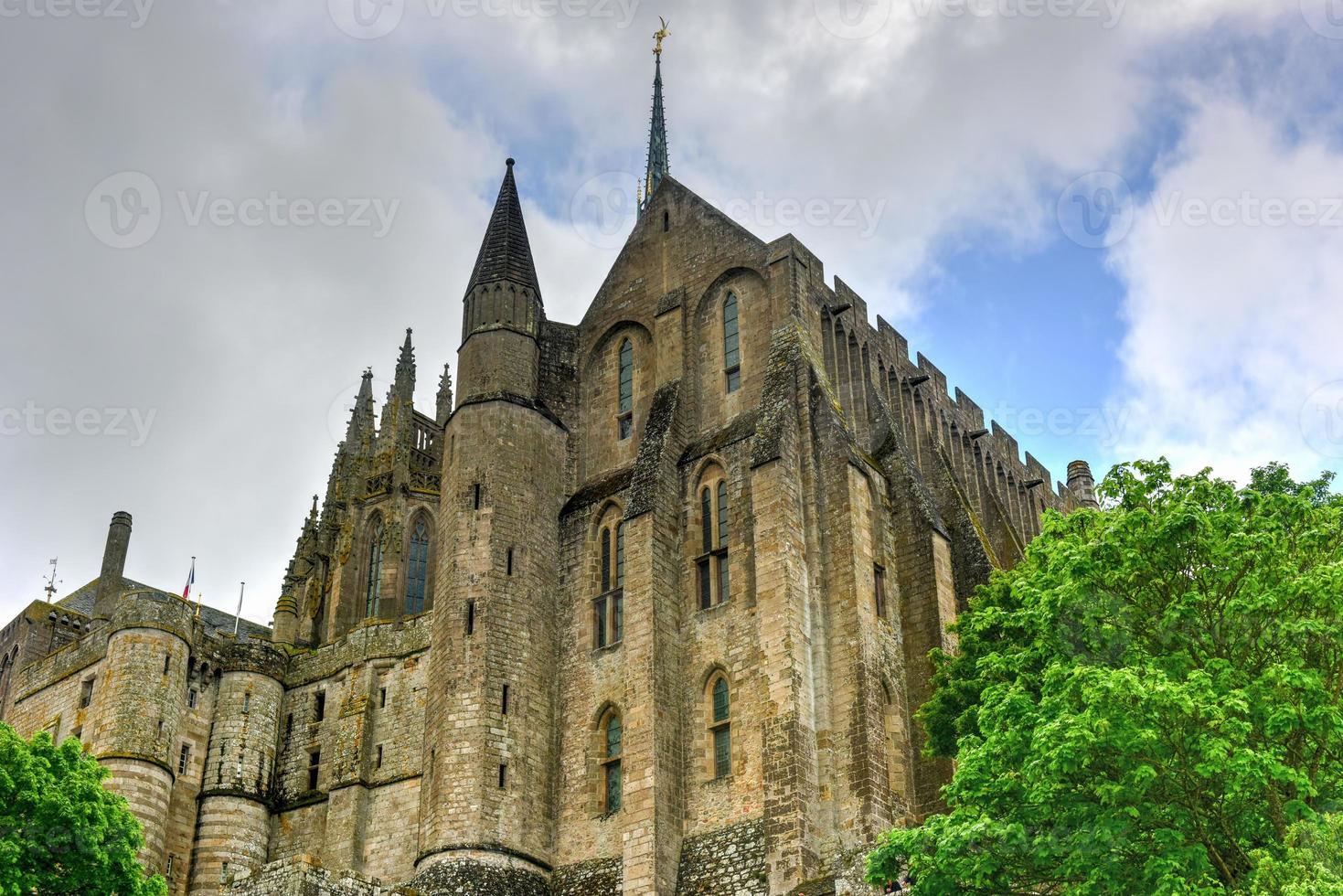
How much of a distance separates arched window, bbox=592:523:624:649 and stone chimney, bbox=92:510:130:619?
23.9 m

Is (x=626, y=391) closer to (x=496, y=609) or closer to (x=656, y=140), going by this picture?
(x=496, y=609)

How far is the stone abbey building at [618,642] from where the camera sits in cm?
3709

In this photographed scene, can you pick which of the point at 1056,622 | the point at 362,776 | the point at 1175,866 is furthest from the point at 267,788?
the point at 1175,866

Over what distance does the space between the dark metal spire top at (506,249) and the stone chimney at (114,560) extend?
20.3 metres

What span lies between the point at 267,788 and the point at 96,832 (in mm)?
14370

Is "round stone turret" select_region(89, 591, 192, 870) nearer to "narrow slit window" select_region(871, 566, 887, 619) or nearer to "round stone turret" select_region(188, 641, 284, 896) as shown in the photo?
"round stone turret" select_region(188, 641, 284, 896)

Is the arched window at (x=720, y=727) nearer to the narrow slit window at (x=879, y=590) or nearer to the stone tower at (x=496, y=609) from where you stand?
the narrow slit window at (x=879, y=590)

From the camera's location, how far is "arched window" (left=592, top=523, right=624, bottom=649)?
42062 millimetres

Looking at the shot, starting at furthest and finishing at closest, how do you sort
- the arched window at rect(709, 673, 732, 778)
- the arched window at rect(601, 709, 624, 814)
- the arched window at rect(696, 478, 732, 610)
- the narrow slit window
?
the arched window at rect(696, 478, 732, 610)
the arched window at rect(601, 709, 624, 814)
the narrow slit window
the arched window at rect(709, 673, 732, 778)

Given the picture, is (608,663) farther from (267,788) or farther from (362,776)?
(267,788)

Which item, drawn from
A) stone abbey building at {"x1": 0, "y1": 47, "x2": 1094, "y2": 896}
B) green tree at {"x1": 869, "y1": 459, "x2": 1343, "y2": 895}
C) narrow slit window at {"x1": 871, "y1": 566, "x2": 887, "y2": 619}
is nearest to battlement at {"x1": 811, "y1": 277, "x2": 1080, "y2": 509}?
stone abbey building at {"x1": 0, "y1": 47, "x2": 1094, "y2": 896}

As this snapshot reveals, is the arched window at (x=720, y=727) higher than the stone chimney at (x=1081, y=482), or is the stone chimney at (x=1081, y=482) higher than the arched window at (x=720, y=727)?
the stone chimney at (x=1081, y=482)

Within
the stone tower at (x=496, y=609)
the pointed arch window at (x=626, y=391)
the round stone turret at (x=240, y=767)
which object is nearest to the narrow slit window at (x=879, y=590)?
the stone tower at (x=496, y=609)

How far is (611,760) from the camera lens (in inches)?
1588
